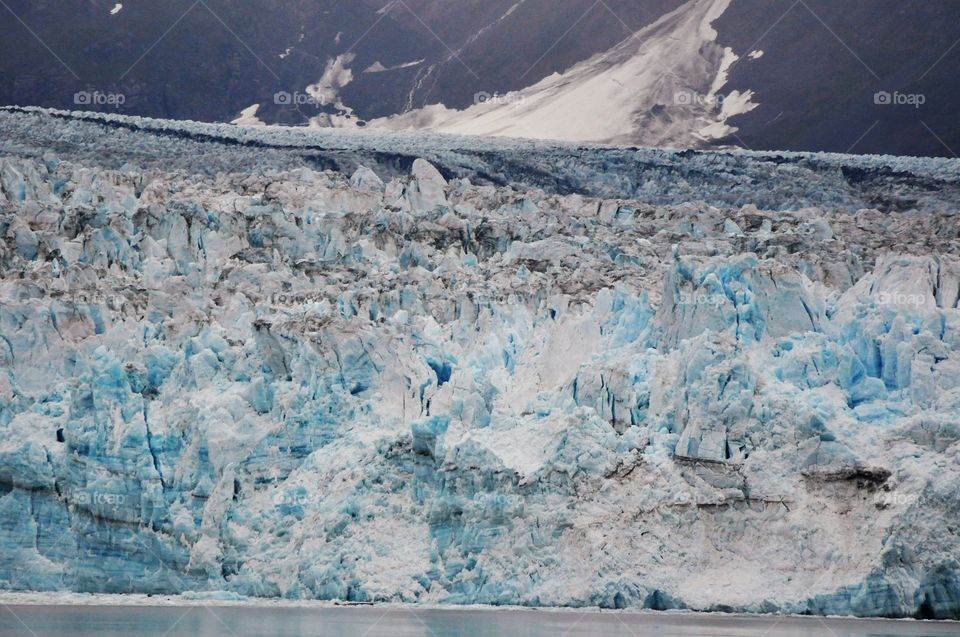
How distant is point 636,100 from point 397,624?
28.5 m

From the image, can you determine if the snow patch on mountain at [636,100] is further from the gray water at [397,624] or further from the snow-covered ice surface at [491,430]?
the gray water at [397,624]

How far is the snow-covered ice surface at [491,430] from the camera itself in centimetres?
1695

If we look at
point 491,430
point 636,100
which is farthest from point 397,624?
point 636,100

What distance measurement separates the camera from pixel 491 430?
730 inches

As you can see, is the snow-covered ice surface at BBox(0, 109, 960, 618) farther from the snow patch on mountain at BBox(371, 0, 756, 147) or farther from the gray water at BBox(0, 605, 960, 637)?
the snow patch on mountain at BBox(371, 0, 756, 147)

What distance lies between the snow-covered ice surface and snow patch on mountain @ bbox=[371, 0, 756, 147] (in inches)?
741

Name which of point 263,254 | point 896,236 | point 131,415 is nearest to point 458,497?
point 131,415

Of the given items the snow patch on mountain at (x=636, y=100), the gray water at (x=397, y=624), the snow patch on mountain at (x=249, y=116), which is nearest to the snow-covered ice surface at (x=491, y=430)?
the gray water at (x=397, y=624)

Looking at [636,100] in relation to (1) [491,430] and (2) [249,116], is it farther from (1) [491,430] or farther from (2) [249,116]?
(1) [491,430]

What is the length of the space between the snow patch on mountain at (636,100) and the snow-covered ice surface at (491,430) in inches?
741

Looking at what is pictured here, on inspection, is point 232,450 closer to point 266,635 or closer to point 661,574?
point 266,635

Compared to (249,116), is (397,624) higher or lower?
lower

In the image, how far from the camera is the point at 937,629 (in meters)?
15.4

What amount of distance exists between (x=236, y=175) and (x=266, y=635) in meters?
16.2
